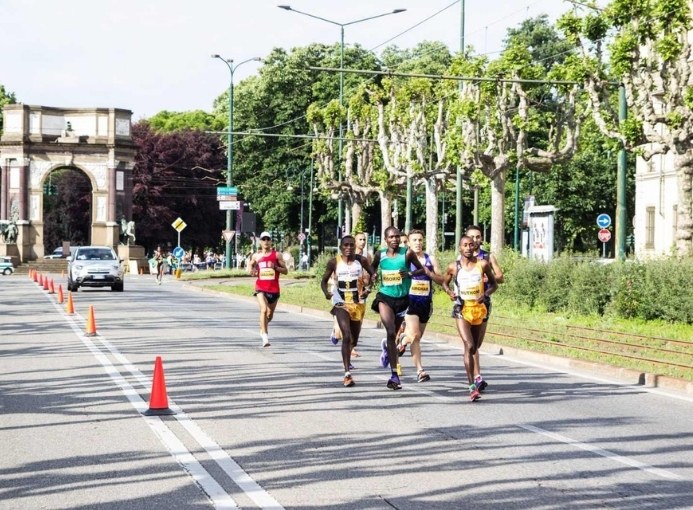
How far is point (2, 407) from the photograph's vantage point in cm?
1252

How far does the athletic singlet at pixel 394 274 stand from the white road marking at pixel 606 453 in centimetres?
364

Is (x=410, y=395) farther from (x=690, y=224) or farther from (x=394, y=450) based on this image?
(x=690, y=224)

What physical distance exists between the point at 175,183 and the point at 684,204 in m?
73.3

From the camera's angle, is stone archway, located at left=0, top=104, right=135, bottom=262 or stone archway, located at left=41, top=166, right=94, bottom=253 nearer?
stone archway, located at left=0, top=104, right=135, bottom=262

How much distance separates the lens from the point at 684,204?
94.6ft

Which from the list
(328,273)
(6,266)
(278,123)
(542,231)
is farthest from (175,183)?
(328,273)

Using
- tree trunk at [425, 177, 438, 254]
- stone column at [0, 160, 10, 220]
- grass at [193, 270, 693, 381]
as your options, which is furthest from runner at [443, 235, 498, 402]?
stone column at [0, 160, 10, 220]

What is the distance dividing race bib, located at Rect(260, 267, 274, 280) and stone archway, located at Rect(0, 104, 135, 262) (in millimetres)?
65850

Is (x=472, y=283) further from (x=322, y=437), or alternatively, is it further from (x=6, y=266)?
(x=6, y=266)

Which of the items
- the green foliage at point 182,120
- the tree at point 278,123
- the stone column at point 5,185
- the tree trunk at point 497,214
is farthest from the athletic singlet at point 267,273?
the green foliage at point 182,120

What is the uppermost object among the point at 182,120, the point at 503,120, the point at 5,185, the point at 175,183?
the point at 182,120

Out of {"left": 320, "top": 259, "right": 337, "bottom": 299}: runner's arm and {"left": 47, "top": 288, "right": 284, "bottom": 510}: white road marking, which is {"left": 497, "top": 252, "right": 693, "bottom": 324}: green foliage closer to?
{"left": 320, "top": 259, "right": 337, "bottom": 299}: runner's arm

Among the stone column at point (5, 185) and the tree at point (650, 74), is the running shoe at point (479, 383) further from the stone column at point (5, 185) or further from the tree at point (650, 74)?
the stone column at point (5, 185)

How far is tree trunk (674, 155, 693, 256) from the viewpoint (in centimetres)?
2864
